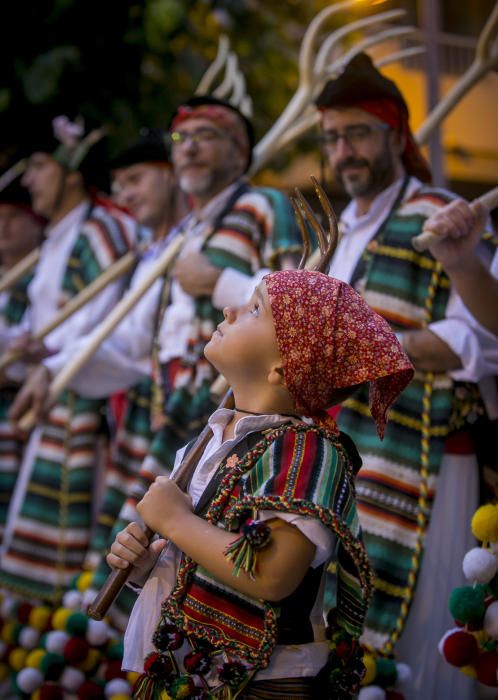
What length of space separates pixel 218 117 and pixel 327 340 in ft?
6.76

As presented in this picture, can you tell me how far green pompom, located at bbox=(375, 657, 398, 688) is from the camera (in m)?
2.67

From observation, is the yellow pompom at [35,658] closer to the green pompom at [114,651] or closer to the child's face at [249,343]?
the green pompom at [114,651]

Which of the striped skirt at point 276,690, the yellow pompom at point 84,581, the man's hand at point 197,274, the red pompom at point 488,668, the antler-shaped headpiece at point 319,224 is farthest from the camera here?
the yellow pompom at point 84,581

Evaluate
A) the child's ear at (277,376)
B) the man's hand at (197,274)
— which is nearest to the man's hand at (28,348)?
the man's hand at (197,274)

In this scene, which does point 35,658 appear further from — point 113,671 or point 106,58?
point 106,58

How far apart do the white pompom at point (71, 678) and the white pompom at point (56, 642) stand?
7 centimetres

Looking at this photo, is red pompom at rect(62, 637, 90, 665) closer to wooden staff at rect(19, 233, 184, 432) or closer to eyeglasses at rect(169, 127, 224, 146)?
wooden staff at rect(19, 233, 184, 432)

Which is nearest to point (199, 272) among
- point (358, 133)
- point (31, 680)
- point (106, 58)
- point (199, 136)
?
point (199, 136)

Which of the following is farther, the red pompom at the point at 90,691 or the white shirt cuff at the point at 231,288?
the white shirt cuff at the point at 231,288

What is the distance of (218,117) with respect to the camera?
3.73 m

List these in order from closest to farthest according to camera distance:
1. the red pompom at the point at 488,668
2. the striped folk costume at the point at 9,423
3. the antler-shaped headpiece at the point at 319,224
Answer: the antler-shaped headpiece at the point at 319,224, the red pompom at the point at 488,668, the striped folk costume at the point at 9,423

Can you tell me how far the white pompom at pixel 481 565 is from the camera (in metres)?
2.38

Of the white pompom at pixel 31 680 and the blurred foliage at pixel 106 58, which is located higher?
the blurred foliage at pixel 106 58

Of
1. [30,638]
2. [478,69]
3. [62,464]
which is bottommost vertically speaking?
[30,638]
